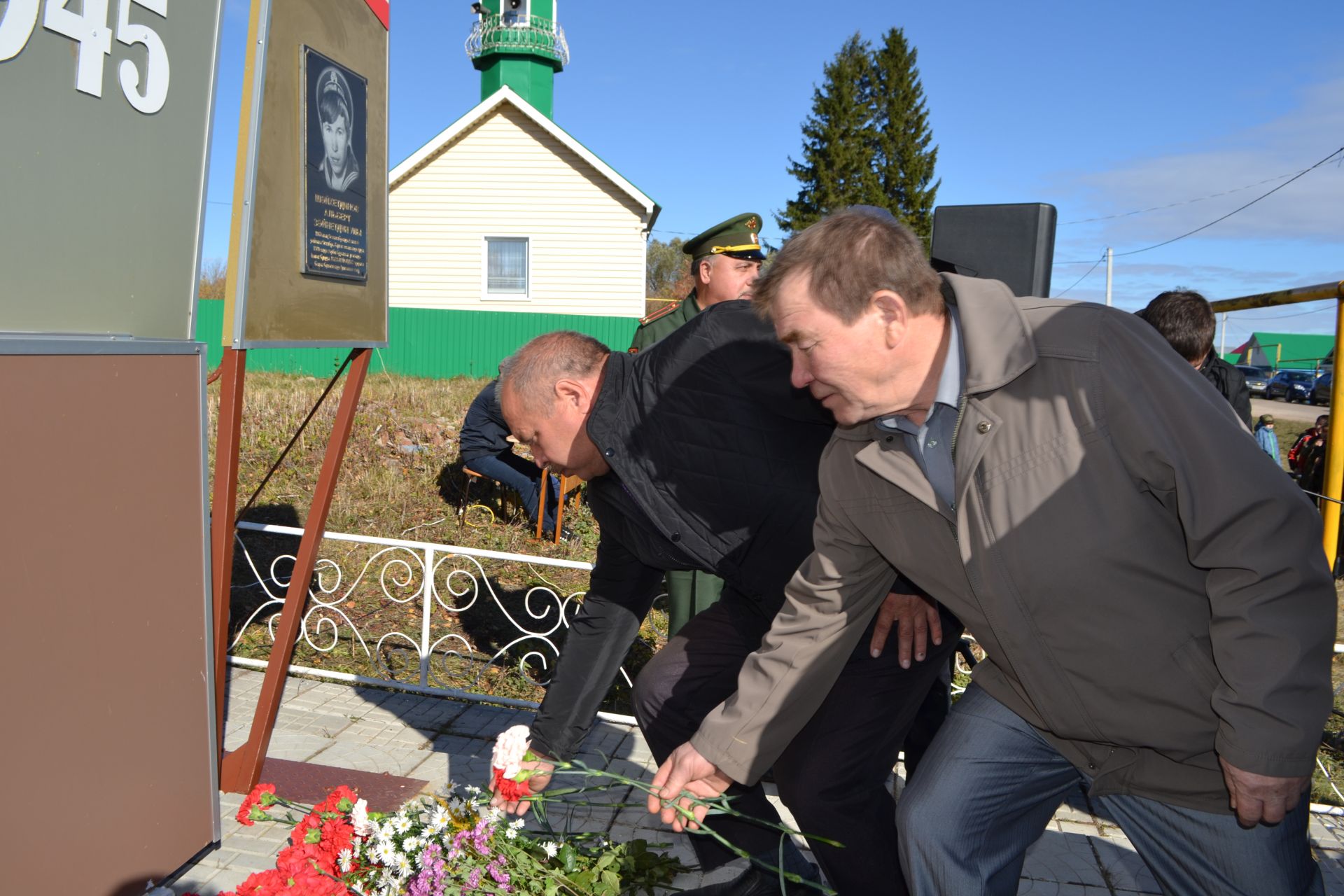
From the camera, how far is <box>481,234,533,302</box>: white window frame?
19984 millimetres

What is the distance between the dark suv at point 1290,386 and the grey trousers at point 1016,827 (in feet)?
129

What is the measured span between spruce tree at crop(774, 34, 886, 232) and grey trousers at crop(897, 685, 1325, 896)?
101ft

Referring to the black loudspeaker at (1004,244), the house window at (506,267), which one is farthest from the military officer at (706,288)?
the house window at (506,267)

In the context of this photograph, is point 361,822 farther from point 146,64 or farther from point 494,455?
point 494,455

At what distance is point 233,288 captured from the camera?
10.7 feet

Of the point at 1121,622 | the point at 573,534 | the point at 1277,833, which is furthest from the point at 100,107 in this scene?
the point at 573,534

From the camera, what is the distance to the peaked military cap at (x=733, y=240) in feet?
17.1

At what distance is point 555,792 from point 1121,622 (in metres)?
1.26

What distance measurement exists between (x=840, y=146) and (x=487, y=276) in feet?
54.4

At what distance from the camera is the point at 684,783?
228cm

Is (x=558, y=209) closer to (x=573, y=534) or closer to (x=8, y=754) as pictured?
(x=573, y=534)

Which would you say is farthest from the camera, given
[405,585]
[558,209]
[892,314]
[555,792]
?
[558,209]

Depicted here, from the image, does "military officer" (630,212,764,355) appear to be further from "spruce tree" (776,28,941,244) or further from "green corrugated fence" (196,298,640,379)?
"spruce tree" (776,28,941,244)

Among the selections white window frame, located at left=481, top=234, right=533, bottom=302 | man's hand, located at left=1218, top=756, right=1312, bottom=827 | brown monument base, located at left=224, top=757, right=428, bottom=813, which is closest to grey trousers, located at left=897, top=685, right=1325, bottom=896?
man's hand, located at left=1218, top=756, right=1312, bottom=827
